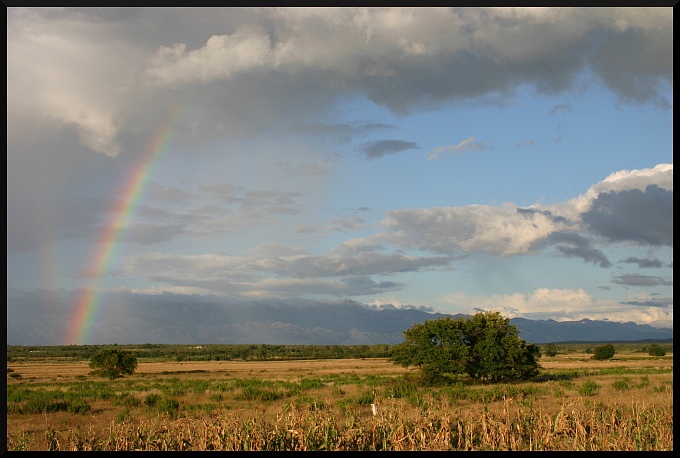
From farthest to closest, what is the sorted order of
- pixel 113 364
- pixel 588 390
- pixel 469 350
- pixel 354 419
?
pixel 113 364 < pixel 469 350 < pixel 588 390 < pixel 354 419

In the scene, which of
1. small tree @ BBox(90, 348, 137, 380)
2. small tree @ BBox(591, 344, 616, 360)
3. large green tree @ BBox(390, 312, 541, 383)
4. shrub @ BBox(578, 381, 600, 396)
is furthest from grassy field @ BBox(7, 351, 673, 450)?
small tree @ BBox(591, 344, 616, 360)

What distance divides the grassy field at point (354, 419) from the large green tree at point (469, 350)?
101 centimetres

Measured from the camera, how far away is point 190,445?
1164 centimetres

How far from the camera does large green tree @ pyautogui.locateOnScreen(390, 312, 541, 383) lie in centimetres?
3384

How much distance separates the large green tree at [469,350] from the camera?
33.8m

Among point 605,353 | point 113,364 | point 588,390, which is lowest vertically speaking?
point 605,353

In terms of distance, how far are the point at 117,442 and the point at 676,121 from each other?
10110mm

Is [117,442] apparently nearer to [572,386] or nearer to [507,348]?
[572,386]

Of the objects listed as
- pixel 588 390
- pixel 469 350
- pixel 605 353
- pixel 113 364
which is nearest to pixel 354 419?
pixel 588 390

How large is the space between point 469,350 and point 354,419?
2235 cm

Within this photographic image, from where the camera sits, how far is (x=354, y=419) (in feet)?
45.1

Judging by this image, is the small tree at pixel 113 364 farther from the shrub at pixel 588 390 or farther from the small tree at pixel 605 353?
the small tree at pixel 605 353

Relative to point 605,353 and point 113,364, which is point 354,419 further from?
point 605,353

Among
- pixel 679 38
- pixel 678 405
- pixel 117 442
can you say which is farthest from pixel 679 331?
pixel 117 442
